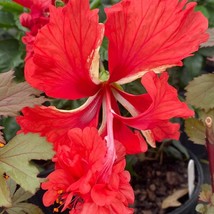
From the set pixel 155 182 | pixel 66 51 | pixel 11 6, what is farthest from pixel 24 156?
pixel 155 182

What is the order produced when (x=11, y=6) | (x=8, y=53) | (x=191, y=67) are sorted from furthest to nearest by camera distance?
(x=191, y=67) < (x=8, y=53) < (x=11, y=6)

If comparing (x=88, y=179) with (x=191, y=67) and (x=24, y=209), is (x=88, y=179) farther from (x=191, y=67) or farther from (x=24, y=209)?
(x=191, y=67)

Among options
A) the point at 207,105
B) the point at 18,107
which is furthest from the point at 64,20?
the point at 207,105

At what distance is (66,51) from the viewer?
601mm

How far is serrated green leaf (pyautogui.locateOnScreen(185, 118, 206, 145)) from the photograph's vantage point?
800 mm

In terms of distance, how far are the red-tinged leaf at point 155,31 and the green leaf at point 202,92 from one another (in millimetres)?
208

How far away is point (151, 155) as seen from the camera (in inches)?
52.9

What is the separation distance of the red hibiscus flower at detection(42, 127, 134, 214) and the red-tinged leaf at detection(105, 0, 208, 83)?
138 millimetres

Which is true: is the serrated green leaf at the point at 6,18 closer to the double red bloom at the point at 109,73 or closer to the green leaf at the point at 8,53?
the green leaf at the point at 8,53

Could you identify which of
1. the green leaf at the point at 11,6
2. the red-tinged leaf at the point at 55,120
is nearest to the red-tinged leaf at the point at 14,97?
the red-tinged leaf at the point at 55,120

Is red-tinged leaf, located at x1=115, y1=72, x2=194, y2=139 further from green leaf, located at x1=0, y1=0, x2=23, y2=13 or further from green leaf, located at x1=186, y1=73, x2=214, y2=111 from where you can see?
green leaf, located at x1=0, y1=0, x2=23, y2=13

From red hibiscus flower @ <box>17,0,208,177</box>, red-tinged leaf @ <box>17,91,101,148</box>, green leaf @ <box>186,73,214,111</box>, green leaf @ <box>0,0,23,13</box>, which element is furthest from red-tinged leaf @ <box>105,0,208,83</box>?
green leaf @ <box>0,0,23,13</box>

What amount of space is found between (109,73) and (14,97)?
0.50ft

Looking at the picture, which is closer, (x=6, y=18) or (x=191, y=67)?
(x=6, y=18)
